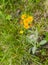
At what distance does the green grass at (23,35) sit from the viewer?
2965 millimetres

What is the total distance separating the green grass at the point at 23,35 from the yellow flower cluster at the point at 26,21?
0.04 meters

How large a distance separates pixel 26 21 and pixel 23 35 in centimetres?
17

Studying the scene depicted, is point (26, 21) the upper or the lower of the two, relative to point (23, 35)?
upper

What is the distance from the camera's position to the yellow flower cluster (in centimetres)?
306

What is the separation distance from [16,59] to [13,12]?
0.62 metres

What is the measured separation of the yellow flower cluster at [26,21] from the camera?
306 centimetres

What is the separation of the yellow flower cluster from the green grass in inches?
1.6

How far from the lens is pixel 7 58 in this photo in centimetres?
300

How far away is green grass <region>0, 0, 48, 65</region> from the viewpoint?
2.96 m

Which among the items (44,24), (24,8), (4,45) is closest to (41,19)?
(44,24)

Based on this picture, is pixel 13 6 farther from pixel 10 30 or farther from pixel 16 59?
pixel 16 59

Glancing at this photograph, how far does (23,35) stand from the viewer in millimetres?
3074

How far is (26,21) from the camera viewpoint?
121 inches

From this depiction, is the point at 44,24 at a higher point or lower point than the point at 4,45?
higher
